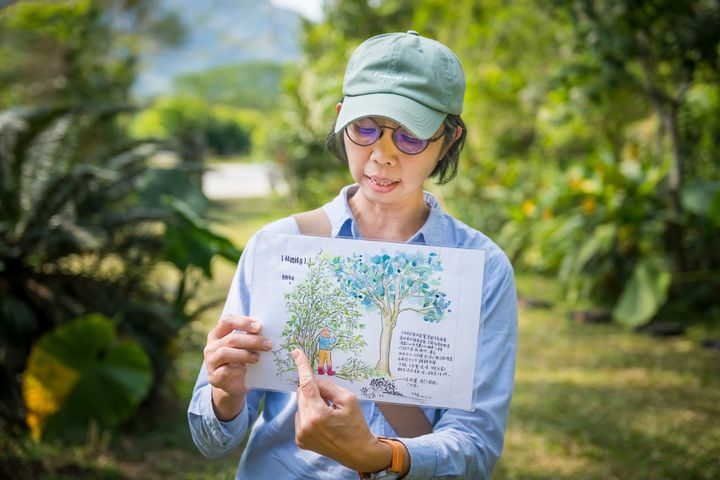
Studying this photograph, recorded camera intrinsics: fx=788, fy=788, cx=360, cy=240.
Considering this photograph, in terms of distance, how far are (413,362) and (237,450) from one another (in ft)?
10.7

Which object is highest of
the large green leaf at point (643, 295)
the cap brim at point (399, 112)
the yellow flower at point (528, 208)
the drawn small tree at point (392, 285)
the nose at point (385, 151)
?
the yellow flower at point (528, 208)

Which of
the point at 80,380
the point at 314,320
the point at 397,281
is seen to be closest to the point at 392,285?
the point at 397,281

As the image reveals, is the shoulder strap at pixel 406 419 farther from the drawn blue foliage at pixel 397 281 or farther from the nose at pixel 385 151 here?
the nose at pixel 385 151

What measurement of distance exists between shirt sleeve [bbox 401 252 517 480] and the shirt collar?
0.14m

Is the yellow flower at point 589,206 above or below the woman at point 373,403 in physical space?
above

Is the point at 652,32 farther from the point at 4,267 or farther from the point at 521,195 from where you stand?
the point at 4,267

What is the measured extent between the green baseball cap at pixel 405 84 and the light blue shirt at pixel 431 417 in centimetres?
27

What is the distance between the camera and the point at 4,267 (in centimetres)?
439

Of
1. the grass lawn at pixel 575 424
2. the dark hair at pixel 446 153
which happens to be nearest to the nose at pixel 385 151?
the dark hair at pixel 446 153

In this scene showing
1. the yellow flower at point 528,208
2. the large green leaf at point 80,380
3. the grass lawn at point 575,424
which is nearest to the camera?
the large green leaf at point 80,380

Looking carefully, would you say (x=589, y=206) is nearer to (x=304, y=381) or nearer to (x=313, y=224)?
(x=313, y=224)

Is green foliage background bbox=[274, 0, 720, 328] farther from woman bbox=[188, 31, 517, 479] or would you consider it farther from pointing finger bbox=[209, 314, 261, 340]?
pointing finger bbox=[209, 314, 261, 340]

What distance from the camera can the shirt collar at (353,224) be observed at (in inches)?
68.4

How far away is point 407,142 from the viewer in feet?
5.32
